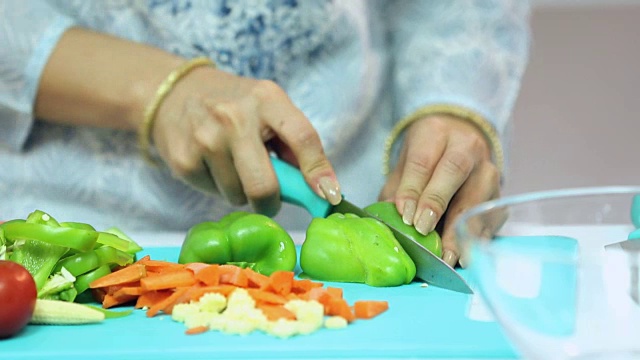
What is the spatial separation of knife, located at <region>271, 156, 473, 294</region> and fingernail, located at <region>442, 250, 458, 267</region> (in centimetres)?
7

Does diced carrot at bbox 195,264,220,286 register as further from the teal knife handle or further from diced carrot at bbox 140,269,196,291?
the teal knife handle

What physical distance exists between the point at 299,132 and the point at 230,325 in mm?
424

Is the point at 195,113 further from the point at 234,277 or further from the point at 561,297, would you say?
the point at 561,297

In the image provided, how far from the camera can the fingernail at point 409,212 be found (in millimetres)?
1140

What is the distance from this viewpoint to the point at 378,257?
40.4 inches

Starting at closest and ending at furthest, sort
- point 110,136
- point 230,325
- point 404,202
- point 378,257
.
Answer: point 230,325, point 378,257, point 404,202, point 110,136

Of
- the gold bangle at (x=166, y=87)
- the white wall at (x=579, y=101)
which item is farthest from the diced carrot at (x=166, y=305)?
the white wall at (x=579, y=101)

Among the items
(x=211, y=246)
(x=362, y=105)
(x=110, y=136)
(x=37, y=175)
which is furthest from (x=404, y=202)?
(x=37, y=175)

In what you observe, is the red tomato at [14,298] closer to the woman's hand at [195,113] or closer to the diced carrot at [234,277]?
the diced carrot at [234,277]

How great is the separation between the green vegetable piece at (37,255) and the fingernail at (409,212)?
1.35ft

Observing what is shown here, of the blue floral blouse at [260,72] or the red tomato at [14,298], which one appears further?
the blue floral blouse at [260,72]

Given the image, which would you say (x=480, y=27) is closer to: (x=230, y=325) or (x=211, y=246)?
(x=211, y=246)

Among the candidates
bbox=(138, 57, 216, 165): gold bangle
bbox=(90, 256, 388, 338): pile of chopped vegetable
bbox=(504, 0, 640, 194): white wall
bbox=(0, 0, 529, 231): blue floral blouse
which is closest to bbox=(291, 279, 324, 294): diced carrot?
bbox=(90, 256, 388, 338): pile of chopped vegetable

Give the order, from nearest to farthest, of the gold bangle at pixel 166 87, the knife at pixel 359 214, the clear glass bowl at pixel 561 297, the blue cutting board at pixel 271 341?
the clear glass bowl at pixel 561 297
the blue cutting board at pixel 271 341
the knife at pixel 359 214
the gold bangle at pixel 166 87
